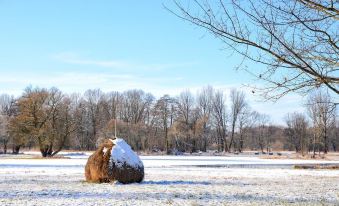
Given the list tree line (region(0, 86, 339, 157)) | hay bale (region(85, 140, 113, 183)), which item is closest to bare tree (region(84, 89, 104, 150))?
tree line (region(0, 86, 339, 157))

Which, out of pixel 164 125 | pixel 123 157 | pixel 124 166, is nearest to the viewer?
pixel 124 166

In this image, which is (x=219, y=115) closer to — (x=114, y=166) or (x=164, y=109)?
(x=164, y=109)

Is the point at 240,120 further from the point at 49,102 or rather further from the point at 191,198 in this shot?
the point at 191,198

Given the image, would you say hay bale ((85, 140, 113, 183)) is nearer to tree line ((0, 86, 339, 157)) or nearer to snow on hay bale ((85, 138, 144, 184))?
snow on hay bale ((85, 138, 144, 184))

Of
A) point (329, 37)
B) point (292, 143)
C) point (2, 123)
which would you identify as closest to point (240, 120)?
point (292, 143)

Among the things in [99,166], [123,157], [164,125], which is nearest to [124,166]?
[123,157]

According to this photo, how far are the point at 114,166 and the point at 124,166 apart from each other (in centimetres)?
39

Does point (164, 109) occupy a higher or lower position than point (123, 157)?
higher

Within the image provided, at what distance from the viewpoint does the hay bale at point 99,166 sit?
1783 cm

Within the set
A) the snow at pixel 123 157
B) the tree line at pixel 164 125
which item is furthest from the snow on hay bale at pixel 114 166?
the tree line at pixel 164 125

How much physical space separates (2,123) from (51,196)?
82.1m

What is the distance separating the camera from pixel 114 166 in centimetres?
1781

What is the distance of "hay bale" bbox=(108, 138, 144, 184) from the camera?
58.2ft

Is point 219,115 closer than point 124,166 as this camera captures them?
No
